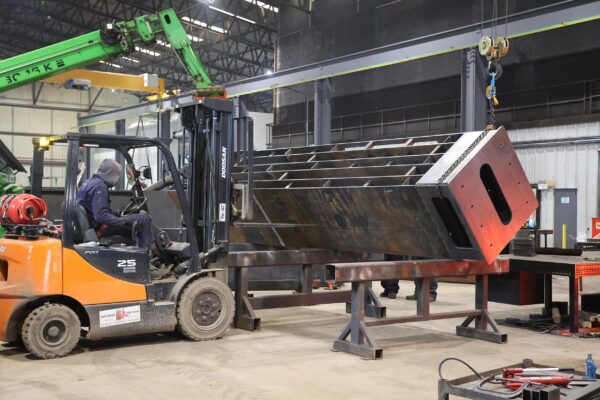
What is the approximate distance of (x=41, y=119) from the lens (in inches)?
1265

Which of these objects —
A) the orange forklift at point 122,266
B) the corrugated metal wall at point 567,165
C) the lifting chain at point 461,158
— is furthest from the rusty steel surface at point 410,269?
the corrugated metal wall at point 567,165

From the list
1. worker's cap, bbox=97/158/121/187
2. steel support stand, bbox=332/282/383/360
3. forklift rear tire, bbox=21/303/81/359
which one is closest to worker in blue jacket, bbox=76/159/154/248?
worker's cap, bbox=97/158/121/187

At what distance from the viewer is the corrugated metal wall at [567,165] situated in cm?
1606

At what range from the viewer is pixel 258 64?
29375 mm

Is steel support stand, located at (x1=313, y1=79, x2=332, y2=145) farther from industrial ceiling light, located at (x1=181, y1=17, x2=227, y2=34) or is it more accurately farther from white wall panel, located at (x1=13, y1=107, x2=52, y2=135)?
white wall panel, located at (x1=13, y1=107, x2=52, y2=135)

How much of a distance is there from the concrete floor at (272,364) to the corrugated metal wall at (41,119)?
2578cm

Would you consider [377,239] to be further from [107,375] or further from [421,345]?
[107,375]

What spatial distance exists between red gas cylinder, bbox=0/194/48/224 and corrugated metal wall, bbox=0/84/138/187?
25271 mm

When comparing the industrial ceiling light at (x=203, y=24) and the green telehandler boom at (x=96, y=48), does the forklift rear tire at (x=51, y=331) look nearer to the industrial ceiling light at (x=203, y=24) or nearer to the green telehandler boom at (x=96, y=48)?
the green telehandler boom at (x=96, y=48)

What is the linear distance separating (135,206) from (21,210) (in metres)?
1.02

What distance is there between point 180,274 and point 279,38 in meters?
20.0

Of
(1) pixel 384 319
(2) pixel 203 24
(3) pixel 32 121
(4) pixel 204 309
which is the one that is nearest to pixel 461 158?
(1) pixel 384 319

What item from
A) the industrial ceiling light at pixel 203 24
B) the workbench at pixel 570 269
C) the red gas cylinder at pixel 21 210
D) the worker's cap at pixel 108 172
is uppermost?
the industrial ceiling light at pixel 203 24

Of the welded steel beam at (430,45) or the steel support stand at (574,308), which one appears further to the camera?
the welded steel beam at (430,45)
